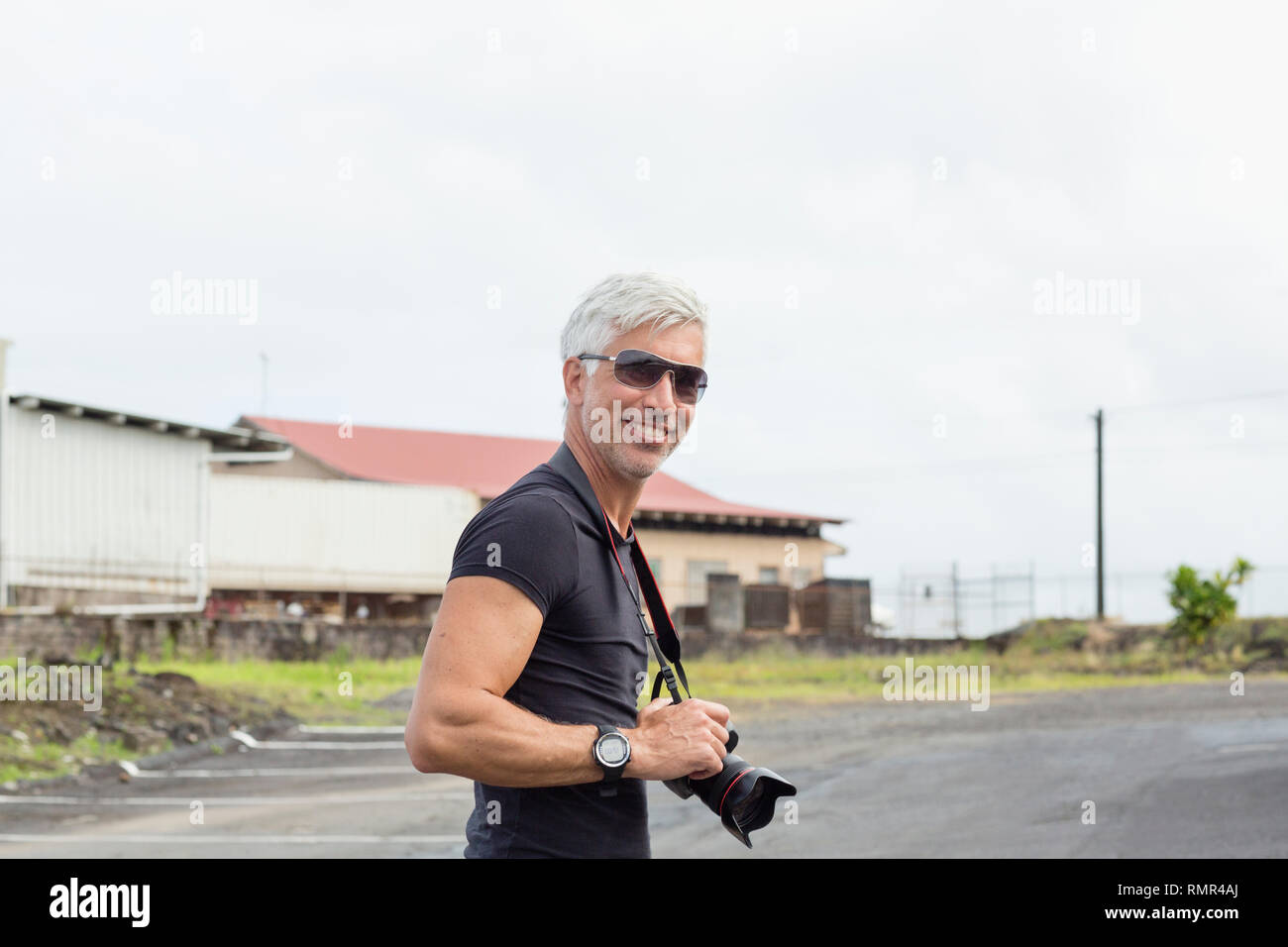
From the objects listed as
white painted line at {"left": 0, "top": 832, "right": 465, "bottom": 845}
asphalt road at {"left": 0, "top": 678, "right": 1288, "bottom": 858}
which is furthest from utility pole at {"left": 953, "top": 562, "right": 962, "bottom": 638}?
white painted line at {"left": 0, "top": 832, "right": 465, "bottom": 845}

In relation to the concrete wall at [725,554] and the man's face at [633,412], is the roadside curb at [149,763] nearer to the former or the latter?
the man's face at [633,412]

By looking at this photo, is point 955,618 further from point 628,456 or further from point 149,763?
point 628,456

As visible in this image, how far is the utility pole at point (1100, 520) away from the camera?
38.5 metres

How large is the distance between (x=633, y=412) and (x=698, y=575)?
125 feet

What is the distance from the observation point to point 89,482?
2366cm

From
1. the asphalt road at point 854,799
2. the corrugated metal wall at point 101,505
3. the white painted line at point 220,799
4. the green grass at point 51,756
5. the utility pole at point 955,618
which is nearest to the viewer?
the asphalt road at point 854,799

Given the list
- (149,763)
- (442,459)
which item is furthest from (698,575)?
(149,763)

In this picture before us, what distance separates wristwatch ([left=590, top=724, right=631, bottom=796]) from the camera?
231 cm

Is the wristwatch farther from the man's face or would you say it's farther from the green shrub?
the green shrub

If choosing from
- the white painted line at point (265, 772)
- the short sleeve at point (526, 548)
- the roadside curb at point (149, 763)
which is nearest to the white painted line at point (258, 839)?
the roadside curb at point (149, 763)

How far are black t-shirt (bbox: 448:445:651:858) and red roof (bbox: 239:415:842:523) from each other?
116 ft

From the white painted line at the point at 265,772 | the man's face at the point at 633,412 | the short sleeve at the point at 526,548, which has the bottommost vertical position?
the white painted line at the point at 265,772
